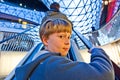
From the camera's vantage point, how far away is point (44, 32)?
1368mm

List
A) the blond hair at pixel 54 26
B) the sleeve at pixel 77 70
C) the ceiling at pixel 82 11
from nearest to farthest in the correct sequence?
the sleeve at pixel 77 70 → the blond hair at pixel 54 26 → the ceiling at pixel 82 11

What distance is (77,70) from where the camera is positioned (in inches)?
46.7

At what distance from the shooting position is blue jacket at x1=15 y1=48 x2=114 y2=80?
1.18m

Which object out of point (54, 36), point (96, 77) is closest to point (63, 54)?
point (54, 36)

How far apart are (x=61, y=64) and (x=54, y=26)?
21 centimetres

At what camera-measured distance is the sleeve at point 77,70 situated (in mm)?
1179

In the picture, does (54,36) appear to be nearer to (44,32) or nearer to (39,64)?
(44,32)

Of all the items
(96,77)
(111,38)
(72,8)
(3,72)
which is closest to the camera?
(96,77)

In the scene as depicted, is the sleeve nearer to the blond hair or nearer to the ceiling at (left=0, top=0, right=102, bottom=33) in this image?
the blond hair

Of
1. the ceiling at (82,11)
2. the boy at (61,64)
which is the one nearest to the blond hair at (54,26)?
the boy at (61,64)

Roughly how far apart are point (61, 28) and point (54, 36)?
0.18ft

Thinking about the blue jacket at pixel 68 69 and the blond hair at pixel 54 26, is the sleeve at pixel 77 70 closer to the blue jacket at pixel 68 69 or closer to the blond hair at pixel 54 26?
the blue jacket at pixel 68 69

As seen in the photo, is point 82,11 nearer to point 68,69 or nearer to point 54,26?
point 54,26

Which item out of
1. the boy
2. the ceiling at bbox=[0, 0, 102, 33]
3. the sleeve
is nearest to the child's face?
the boy
